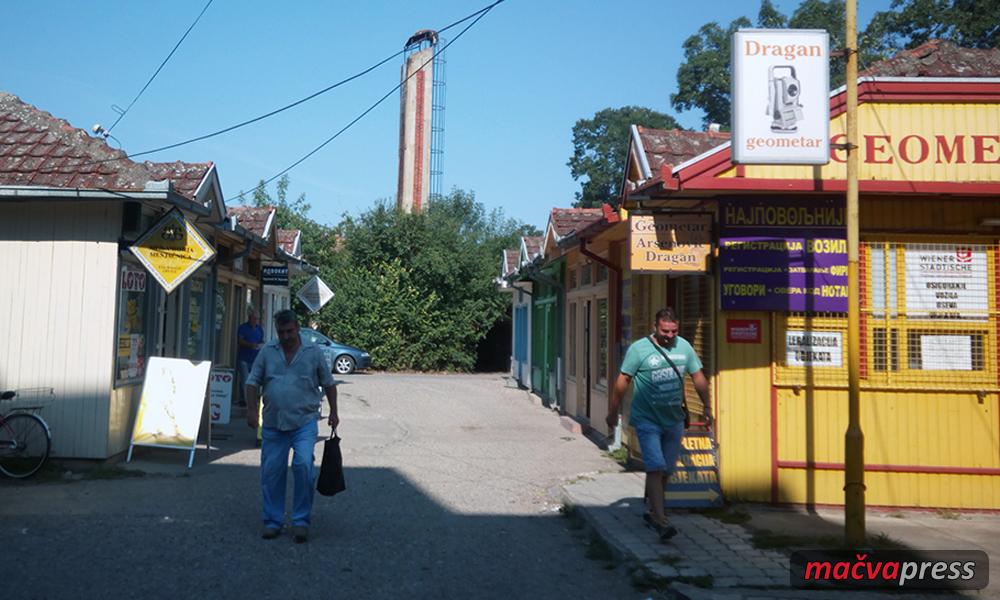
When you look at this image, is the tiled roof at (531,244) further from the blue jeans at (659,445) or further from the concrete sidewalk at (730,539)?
the blue jeans at (659,445)

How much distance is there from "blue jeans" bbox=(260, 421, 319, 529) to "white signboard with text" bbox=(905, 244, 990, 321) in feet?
18.3

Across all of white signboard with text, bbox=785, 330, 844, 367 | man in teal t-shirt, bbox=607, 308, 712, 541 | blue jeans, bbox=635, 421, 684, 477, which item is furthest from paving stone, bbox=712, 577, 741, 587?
white signboard with text, bbox=785, 330, 844, 367

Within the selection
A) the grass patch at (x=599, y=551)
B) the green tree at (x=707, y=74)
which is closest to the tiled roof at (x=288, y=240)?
the grass patch at (x=599, y=551)

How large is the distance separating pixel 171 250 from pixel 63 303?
1260 mm

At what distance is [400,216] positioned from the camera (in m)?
30.2

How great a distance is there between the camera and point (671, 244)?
778 centimetres

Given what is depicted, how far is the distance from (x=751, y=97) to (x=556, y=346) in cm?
1115

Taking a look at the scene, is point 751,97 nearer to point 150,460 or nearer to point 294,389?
point 294,389

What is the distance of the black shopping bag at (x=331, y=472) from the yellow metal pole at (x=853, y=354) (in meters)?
3.80

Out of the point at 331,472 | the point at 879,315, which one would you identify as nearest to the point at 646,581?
the point at 331,472

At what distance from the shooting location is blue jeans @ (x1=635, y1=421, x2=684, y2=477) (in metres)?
6.45

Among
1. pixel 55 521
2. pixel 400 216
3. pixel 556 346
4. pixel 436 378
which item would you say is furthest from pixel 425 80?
pixel 55 521

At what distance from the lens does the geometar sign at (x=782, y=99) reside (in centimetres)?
642

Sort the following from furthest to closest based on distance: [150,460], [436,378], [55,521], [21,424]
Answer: [436,378] → [150,460] → [21,424] → [55,521]
